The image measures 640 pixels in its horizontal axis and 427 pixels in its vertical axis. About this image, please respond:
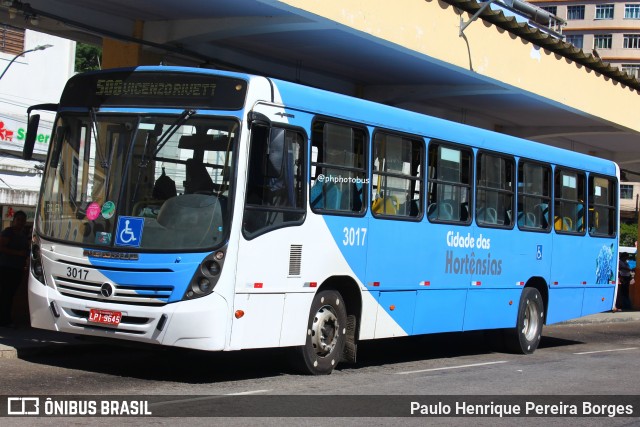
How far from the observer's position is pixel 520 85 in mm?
19703

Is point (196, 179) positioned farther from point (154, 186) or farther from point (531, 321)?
point (531, 321)

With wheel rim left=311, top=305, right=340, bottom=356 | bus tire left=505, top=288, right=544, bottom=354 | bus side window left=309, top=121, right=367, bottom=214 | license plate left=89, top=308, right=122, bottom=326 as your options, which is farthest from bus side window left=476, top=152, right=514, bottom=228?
license plate left=89, top=308, right=122, bottom=326

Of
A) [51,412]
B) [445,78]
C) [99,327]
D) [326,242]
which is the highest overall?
[445,78]

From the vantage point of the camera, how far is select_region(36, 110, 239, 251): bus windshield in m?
9.70

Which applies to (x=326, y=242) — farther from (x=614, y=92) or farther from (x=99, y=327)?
(x=614, y=92)

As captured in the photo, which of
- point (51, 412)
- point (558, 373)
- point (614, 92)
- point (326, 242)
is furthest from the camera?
point (614, 92)

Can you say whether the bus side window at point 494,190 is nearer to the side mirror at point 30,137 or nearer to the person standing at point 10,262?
the side mirror at point 30,137

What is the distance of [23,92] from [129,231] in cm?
2651

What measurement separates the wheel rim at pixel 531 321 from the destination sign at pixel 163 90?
744 cm

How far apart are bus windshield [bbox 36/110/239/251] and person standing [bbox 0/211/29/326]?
3.43 metres

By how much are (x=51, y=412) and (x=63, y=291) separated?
7.54ft

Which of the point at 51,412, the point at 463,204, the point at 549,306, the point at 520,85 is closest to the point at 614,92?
the point at 520,85

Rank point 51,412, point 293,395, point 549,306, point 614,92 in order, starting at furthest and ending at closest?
point 614,92, point 549,306, point 293,395, point 51,412

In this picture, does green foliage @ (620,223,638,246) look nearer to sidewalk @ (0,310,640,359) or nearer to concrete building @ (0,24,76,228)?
concrete building @ (0,24,76,228)
